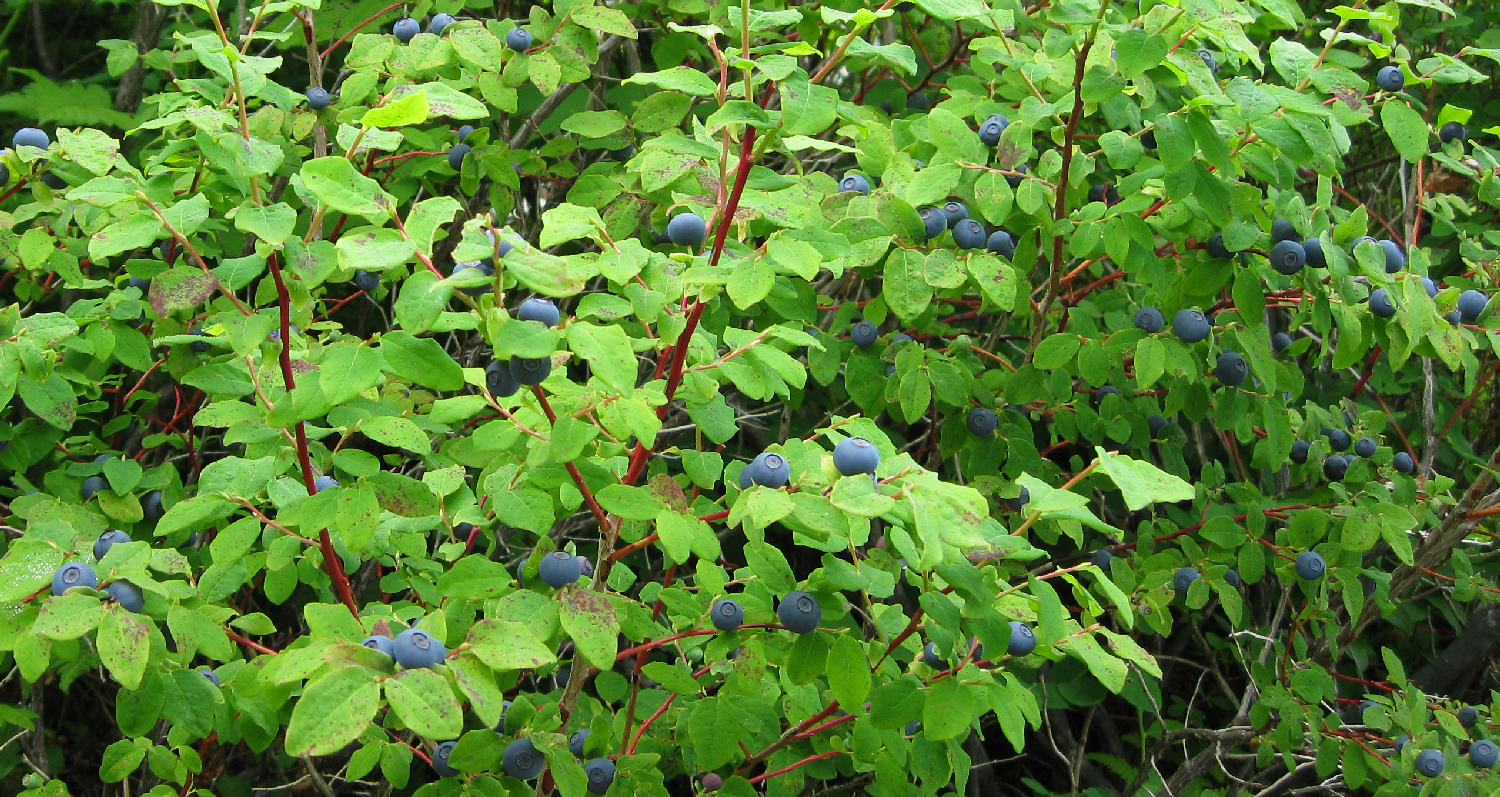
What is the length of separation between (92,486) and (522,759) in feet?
3.73

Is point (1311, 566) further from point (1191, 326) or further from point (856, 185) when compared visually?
point (856, 185)

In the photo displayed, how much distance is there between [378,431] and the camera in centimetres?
142

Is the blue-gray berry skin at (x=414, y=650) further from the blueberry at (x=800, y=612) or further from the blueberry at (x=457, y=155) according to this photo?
the blueberry at (x=457, y=155)

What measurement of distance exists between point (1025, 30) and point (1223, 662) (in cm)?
197

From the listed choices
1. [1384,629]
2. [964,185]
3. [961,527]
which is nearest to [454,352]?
[964,185]

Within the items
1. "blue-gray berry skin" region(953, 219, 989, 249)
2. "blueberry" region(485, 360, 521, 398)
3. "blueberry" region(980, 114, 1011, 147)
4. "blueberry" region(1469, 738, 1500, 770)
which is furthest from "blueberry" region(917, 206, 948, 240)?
"blueberry" region(1469, 738, 1500, 770)

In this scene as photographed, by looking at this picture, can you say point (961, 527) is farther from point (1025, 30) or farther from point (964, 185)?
point (1025, 30)

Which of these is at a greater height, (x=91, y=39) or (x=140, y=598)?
(x=140, y=598)

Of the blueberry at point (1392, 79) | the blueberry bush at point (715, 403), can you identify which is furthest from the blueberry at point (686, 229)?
the blueberry at point (1392, 79)

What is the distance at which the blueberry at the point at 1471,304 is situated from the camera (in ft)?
7.21

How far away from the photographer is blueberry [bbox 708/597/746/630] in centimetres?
148

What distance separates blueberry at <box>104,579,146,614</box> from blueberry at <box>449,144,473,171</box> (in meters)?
1.36

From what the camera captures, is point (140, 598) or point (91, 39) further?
point (91, 39)

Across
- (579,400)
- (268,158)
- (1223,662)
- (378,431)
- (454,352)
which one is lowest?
(1223,662)
